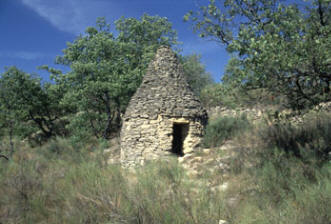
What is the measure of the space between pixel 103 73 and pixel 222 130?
7.25 metres

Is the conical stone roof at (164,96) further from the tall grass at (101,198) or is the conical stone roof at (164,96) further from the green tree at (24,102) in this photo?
the green tree at (24,102)

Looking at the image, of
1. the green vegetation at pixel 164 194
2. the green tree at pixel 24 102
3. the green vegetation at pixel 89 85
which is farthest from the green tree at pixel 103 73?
the green vegetation at pixel 164 194

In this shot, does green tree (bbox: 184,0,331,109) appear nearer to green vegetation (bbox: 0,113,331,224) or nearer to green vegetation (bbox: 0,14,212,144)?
green vegetation (bbox: 0,113,331,224)

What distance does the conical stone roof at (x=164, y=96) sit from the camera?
803cm

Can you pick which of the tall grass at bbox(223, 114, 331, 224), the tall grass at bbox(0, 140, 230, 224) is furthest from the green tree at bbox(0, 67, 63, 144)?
the tall grass at bbox(223, 114, 331, 224)

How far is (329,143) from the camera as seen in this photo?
17.3ft

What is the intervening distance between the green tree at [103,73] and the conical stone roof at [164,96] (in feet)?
12.5

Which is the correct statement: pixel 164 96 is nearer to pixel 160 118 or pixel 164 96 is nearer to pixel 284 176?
pixel 160 118

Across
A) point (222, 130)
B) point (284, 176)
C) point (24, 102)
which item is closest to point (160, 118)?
point (222, 130)

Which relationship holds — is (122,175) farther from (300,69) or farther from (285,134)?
(285,134)

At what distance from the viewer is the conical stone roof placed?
803 centimetres

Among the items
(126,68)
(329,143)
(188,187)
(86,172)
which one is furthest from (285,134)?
(126,68)

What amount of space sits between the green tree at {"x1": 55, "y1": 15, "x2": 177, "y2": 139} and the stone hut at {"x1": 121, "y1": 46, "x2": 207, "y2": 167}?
13.2 ft

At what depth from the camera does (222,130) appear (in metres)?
8.77
